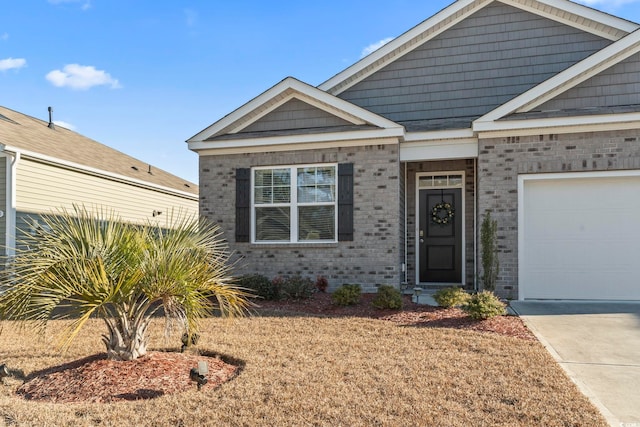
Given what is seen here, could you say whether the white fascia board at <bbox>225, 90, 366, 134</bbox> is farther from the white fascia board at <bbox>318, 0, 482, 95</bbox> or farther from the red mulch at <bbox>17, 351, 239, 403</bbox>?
the red mulch at <bbox>17, 351, 239, 403</bbox>

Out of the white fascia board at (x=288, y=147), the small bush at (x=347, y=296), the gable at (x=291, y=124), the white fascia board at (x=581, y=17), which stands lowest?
the small bush at (x=347, y=296)

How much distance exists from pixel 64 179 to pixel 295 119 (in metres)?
6.14

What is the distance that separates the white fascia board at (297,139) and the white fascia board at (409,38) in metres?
2.58

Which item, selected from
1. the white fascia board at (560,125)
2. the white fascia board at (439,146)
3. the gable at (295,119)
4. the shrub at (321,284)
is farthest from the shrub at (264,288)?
the white fascia board at (560,125)

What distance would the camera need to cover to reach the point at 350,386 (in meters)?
4.06

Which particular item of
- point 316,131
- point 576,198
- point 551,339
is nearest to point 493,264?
point 576,198

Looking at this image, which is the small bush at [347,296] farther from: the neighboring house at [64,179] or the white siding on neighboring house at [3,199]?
the white siding on neighboring house at [3,199]

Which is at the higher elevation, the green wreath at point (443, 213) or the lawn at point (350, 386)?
the green wreath at point (443, 213)

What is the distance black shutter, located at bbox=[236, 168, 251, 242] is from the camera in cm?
969

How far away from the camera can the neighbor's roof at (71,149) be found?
1094 centimetres

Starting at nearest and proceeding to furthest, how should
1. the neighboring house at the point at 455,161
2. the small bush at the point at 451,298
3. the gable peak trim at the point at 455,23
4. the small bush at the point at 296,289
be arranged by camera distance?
1. the small bush at the point at 451,298
2. the neighboring house at the point at 455,161
3. the small bush at the point at 296,289
4. the gable peak trim at the point at 455,23

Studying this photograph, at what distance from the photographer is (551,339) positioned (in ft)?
18.6

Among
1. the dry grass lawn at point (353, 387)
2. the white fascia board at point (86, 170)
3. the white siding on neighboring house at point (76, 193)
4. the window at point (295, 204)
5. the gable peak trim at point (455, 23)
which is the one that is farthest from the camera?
the white siding on neighboring house at point (76, 193)

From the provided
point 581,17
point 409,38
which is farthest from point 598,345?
point 409,38
